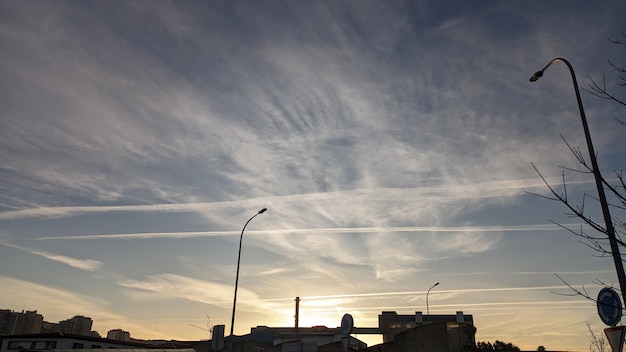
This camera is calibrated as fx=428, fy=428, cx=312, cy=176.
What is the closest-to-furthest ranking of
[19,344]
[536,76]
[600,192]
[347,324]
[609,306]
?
[609,306] → [600,192] → [536,76] → [347,324] → [19,344]

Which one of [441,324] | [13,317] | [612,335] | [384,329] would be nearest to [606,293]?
[612,335]

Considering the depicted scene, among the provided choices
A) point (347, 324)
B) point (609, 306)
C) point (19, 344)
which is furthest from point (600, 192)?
point (19, 344)

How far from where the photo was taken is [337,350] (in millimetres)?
48406

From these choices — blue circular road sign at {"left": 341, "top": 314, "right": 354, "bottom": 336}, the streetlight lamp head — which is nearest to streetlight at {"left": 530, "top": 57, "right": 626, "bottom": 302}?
the streetlight lamp head

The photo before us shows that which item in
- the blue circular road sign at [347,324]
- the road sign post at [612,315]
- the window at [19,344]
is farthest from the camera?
the window at [19,344]

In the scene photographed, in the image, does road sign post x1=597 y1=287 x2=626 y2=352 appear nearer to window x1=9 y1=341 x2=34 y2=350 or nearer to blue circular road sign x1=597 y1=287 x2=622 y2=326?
blue circular road sign x1=597 y1=287 x2=622 y2=326

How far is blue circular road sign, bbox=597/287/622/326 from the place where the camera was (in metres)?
7.48

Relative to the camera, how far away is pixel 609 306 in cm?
758

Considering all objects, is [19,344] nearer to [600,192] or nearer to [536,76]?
[536,76]

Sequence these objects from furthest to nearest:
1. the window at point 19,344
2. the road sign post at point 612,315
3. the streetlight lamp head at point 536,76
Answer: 1. the window at point 19,344
2. the streetlight lamp head at point 536,76
3. the road sign post at point 612,315

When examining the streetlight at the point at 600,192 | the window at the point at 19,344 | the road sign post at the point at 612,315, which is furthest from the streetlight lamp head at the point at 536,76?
the window at the point at 19,344

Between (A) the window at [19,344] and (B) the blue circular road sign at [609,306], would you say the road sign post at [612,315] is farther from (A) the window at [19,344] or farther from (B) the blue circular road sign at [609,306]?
(A) the window at [19,344]

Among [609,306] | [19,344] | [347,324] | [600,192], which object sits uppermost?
[600,192]

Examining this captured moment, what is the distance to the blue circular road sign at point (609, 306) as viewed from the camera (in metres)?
7.48
